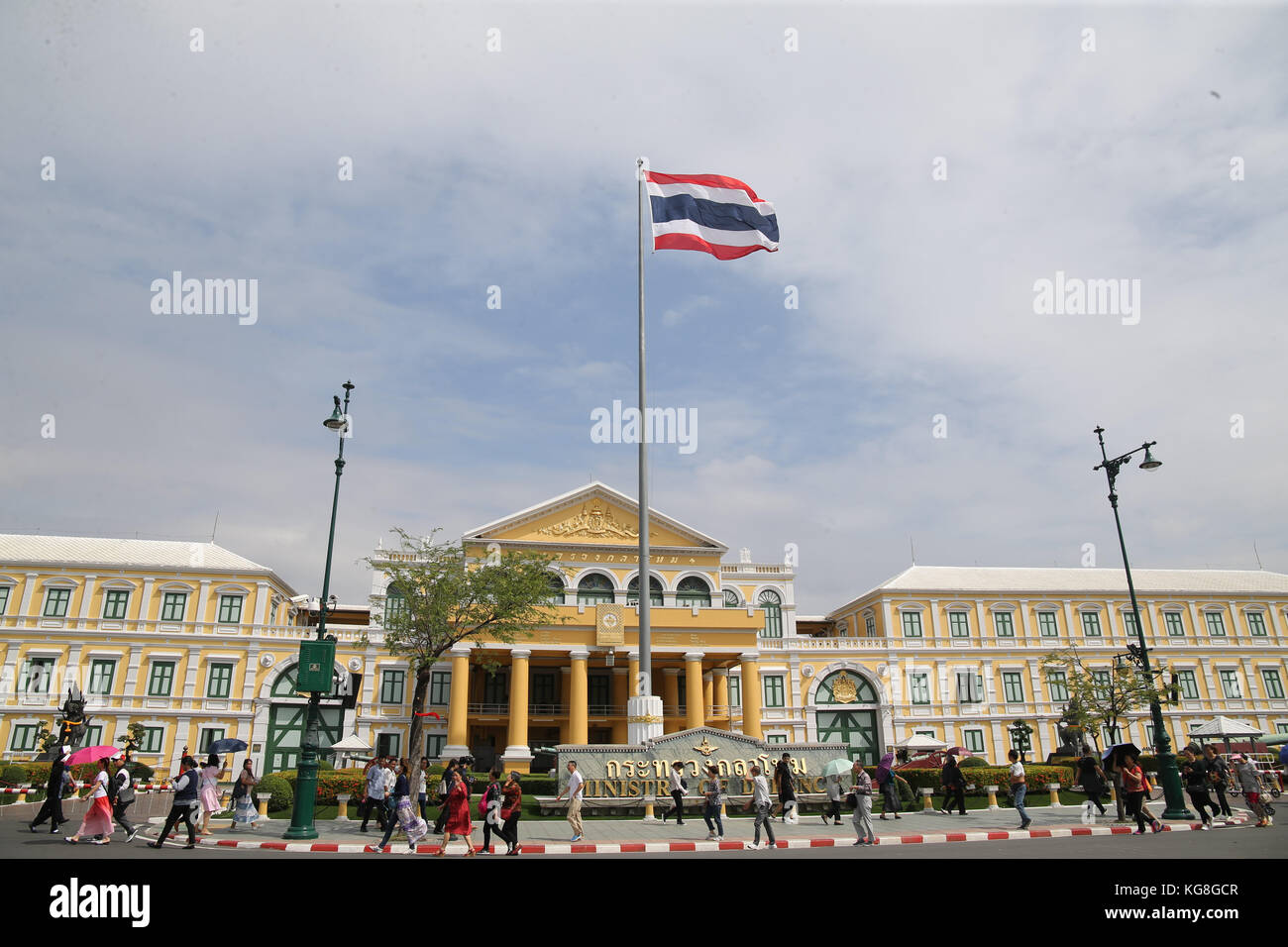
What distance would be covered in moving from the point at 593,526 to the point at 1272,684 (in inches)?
1566

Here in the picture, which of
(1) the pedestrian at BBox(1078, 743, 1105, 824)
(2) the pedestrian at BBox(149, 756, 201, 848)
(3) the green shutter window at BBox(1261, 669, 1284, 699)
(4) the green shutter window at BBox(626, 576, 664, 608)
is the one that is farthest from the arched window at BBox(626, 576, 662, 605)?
(3) the green shutter window at BBox(1261, 669, 1284, 699)

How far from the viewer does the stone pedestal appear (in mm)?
21000

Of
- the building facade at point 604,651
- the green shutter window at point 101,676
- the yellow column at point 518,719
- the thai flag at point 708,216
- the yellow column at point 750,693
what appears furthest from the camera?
the green shutter window at point 101,676

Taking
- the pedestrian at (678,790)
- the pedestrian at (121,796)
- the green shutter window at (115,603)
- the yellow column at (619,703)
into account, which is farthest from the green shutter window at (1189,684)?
the green shutter window at (115,603)

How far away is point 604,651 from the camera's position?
36125 millimetres

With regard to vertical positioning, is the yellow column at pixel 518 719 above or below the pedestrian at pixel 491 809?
above

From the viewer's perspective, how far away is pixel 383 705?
1563 inches

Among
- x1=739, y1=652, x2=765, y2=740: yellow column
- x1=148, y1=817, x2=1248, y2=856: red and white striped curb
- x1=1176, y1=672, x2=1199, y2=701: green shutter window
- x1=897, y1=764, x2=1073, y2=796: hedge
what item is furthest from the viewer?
x1=1176, y1=672, x2=1199, y2=701: green shutter window

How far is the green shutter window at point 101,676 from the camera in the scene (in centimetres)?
3797

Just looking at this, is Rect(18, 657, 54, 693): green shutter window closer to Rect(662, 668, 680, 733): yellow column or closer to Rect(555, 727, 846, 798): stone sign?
Rect(662, 668, 680, 733): yellow column

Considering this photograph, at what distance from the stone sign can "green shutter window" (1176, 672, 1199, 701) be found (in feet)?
108

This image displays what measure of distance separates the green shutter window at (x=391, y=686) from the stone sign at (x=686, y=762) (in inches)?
766

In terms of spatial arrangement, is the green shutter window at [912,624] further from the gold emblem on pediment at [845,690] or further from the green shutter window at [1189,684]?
the green shutter window at [1189,684]
